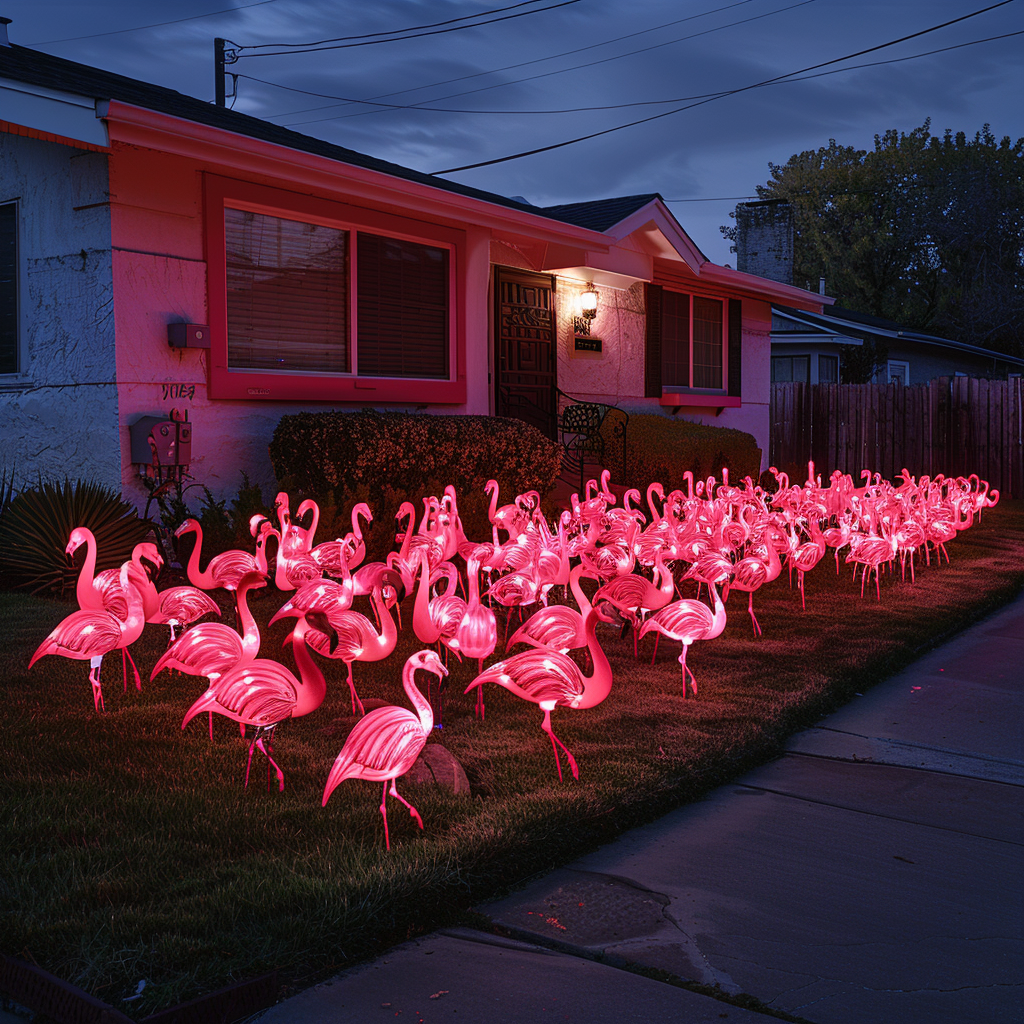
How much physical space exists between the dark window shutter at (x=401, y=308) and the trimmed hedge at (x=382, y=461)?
1087 millimetres

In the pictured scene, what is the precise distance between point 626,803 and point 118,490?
20.9 ft

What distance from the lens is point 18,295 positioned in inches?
394

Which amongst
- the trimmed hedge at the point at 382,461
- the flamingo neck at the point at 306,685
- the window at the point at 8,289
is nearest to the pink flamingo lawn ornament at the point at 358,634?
the flamingo neck at the point at 306,685

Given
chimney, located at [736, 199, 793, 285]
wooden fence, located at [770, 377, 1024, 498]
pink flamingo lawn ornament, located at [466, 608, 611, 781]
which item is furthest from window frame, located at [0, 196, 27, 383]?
chimney, located at [736, 199, 793, 285]

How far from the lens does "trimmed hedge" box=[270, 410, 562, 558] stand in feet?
31.1

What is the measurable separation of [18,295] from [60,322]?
908mm

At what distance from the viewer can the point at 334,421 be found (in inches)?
384

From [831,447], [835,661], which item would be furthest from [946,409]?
[835,661]

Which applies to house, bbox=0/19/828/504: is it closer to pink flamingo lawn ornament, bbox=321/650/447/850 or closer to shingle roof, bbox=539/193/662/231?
shingle roof, bbox=539/193/662/231

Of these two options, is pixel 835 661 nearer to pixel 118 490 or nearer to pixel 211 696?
pixel 211 696

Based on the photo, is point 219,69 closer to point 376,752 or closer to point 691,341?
point 691,341

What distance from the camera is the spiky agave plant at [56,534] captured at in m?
8.27

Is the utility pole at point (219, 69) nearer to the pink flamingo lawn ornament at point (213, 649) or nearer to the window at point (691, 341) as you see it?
the window at point (691, 341)

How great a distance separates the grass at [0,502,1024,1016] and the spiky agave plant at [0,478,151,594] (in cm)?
127
